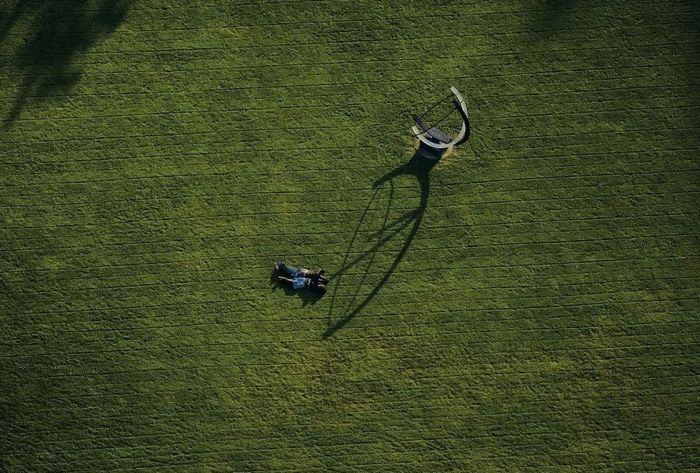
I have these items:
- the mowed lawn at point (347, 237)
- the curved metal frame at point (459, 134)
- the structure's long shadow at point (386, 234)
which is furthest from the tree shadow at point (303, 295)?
the curved metal frame at point (459, 134)

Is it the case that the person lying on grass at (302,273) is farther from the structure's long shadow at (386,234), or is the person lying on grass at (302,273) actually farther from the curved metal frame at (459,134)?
the curved metal frame at (459,134)

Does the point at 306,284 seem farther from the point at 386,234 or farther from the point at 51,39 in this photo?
the point at 51,39

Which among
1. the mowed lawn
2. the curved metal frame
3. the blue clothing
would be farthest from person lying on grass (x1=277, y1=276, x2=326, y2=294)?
the curved metal frame

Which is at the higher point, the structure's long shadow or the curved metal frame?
the curved metal frame

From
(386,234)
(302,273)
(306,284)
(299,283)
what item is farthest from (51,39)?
(386,234)

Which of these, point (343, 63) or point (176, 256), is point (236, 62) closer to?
point (343, 63)

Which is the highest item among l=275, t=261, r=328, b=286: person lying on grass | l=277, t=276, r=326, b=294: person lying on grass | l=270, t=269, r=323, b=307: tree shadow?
l=275, t=261, r=328, b=286: person lying on grass

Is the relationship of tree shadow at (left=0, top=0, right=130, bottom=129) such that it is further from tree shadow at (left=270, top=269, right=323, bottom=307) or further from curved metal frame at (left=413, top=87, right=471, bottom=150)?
curved metal frame at (left=413, top=87, right=471, bottom=150)

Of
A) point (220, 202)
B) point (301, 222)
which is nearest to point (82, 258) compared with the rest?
point (220, 202)
